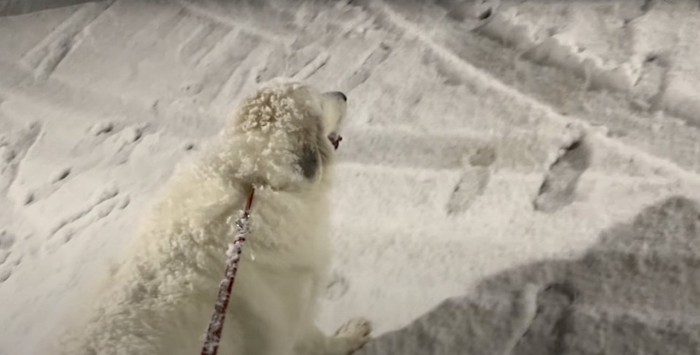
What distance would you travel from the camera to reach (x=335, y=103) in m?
2.00

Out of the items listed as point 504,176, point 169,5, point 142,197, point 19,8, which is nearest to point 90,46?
point 169,5

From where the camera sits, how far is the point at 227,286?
4.77 feet

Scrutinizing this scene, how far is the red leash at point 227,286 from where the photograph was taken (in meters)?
1.37

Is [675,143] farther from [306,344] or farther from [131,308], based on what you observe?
[131,308]

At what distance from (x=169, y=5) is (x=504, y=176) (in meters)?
2.29

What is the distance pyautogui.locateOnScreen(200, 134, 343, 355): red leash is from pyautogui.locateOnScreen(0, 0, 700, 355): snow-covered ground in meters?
0.60

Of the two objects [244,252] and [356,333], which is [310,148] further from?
[356,333]

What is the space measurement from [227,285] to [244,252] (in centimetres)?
24

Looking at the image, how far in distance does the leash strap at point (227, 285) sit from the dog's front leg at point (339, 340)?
41cm

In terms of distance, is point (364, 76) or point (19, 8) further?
point (19, 8)

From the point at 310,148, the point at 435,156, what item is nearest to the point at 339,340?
the point at 310,148

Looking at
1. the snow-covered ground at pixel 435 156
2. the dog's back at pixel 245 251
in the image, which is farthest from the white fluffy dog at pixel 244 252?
the snow-covered ground at pixel 435 156

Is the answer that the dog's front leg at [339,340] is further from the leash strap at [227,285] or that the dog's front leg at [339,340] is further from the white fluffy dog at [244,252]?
the leash strap at [227,285]

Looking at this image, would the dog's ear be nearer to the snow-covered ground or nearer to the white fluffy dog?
the white fluffy dog
